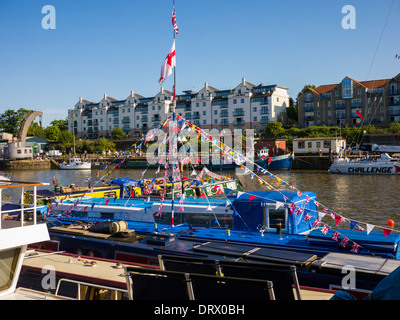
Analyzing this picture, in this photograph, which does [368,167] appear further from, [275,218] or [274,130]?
[275,218]

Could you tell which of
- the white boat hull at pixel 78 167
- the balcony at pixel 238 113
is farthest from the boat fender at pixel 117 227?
the balcony at pixel 238 113

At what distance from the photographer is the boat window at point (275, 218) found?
13.7m

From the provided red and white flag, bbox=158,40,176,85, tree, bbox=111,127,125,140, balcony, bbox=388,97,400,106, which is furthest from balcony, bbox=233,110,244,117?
red and white flag, bbox=158,40,176,85

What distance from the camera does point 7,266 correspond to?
26.0 feet

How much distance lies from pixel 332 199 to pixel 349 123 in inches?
2388

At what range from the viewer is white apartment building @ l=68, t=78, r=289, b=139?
97.8 m

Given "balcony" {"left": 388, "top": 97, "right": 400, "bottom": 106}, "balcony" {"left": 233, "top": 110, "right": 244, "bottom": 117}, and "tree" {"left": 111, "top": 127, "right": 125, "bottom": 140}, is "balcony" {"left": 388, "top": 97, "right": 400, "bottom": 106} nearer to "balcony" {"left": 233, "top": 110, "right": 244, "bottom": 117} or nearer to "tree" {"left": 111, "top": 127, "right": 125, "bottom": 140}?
"balcony" {"left": 233, "top": 110, "right": 244, "bottom": 117}

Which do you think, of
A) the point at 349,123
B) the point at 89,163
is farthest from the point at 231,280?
the point at 349,123

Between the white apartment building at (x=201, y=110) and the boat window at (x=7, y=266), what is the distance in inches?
3522

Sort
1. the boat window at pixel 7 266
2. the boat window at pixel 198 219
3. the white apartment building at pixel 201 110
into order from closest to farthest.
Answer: the boat window at pixel 7 266, the boat window at pixel 198 219, the white apartment building at pixel 201 110

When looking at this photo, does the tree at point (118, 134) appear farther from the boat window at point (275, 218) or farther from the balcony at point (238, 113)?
the boat window at point (275, 218)

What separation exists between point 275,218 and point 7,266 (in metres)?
8.89

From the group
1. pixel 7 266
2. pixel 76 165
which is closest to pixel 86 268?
pixel 7 266
